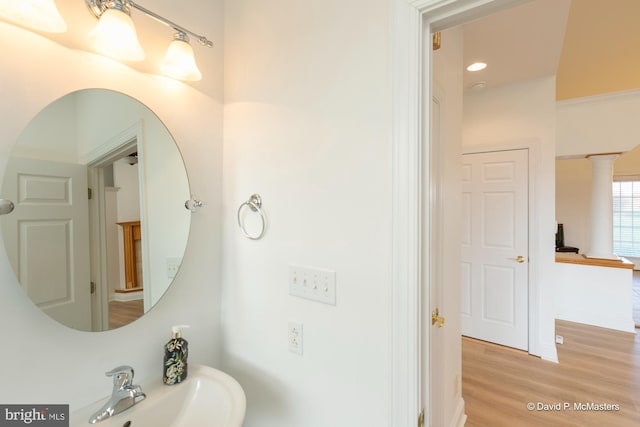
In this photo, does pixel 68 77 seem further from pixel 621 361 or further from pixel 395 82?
pixel 621 361

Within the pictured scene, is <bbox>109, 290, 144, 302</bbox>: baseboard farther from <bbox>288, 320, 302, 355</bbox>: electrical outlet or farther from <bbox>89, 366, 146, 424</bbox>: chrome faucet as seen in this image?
<bbox>288, 320, 302, 355</bbox>: electrical outlet

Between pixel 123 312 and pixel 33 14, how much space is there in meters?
0.89

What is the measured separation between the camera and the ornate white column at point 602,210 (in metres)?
3.44

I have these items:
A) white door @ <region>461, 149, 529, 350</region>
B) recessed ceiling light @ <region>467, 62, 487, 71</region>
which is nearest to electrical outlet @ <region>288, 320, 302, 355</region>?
recessed ceiling light @ <region>467, 62, 487, 71</region>

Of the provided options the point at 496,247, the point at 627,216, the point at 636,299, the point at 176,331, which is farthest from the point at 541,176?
the point at 627,216

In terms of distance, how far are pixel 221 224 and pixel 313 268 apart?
1.77ft

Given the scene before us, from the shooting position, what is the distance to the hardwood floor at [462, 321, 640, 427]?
1956 mm

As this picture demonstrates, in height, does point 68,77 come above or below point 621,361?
above

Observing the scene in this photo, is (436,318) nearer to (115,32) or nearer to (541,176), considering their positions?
(115,32)

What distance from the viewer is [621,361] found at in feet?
8.60

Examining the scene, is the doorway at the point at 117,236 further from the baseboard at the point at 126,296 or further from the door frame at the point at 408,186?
the door frame at the point at 408,186

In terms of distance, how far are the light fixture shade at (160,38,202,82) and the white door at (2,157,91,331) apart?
458 mm

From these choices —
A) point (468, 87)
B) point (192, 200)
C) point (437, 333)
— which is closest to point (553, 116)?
point (468, 87)

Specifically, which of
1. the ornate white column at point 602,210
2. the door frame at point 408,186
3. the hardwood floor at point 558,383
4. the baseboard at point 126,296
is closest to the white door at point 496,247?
the hardwood floor at point 558,383
